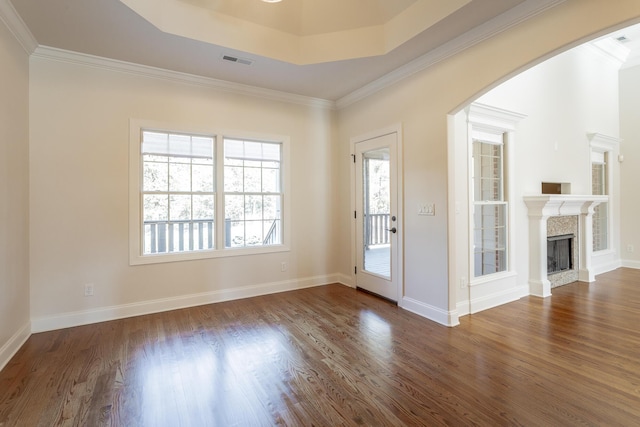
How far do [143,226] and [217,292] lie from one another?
1242 mm

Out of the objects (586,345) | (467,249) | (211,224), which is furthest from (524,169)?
(211,224)

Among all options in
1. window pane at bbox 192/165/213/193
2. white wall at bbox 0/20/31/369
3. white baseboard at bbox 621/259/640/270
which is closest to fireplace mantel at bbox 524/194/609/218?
white baseboard at bbox 621/259/640/270

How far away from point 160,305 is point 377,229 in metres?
3.00

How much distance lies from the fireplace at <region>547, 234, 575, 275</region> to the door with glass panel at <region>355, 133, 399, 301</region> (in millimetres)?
2573

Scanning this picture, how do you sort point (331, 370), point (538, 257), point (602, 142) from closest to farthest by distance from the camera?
1. point (331, 370)
2. point (538, 257)
3. point (602, 142)

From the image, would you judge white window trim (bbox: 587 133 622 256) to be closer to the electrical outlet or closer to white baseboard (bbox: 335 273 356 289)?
white baseboard (bbox: 335 273 356 289)

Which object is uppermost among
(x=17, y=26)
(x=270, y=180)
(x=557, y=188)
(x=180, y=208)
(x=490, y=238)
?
(x=17, y=26)

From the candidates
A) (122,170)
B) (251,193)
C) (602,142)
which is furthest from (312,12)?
(602,142)

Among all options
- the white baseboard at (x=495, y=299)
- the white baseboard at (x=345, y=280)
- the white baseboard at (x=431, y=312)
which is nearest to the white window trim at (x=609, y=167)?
the white baseboard at (x=495, y=299)

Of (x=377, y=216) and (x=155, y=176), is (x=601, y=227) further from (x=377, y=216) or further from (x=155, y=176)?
(x=155, y=176)

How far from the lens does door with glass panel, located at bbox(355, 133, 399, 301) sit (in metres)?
3.85

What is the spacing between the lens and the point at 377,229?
4250 mm

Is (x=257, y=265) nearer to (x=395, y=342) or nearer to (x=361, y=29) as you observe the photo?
(x=395, y=342)

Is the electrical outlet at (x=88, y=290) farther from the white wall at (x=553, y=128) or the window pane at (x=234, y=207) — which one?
the white wall at (x=553, y=128)
